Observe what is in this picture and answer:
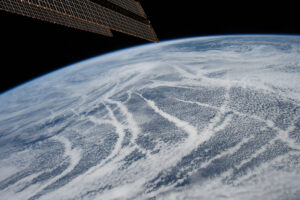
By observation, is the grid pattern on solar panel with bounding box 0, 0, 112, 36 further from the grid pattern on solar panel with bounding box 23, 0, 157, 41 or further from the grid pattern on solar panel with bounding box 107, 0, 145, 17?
the grid pattern on solar panel with bounding box 107, 0, 145, 17

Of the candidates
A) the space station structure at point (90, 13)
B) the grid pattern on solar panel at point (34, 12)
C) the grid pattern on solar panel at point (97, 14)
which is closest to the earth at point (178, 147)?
the grid pattern on solar panel at point (97, 14)

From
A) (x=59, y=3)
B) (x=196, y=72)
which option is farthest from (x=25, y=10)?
(x=196, y=72)

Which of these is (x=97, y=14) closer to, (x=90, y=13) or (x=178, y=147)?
(x=90, y=13)

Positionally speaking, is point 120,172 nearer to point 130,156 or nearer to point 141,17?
point 130,156

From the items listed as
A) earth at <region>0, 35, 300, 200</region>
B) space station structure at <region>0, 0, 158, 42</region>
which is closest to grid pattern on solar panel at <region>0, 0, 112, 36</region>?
space station structure at <region>0, 0, 158, 42</region>

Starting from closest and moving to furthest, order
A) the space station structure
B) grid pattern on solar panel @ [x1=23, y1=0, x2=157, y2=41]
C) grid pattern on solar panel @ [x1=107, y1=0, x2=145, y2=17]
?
grid pattern on solar panel @ [x1=23, y1=0, x2=157, y2=41]
the space station structure
grid pattern on solar panel @ [x1=107, y1=0, x2=145, y2=17]

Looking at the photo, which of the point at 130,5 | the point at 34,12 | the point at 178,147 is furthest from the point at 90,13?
the point at 178,147
